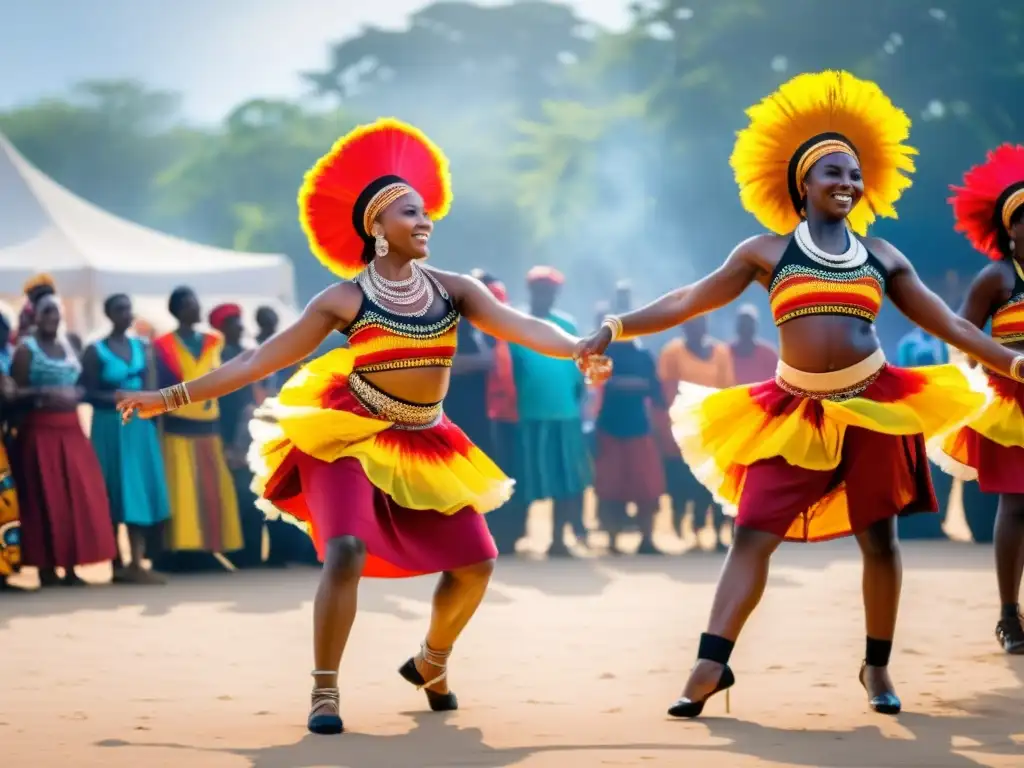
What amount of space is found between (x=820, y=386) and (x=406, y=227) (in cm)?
169

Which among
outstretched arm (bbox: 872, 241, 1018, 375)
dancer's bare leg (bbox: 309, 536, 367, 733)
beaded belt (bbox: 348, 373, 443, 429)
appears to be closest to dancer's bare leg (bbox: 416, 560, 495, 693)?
dancer's bare leg (bbox: 309, 536, 367, 733)

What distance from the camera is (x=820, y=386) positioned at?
7250 millimetres

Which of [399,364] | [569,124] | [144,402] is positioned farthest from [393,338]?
[569,124]

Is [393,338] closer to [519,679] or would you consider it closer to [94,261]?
[519,679]

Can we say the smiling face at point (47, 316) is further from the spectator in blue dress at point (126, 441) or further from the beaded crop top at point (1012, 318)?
the beaded crop top at point (1012, 318)

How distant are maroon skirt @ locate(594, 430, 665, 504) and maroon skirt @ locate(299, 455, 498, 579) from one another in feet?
25.5

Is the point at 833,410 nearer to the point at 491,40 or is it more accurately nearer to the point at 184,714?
the point at 184,714

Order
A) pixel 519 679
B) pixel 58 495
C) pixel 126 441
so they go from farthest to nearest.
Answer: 1. pixel 126 441
2. pixel 58 495
3. pixel 519 679

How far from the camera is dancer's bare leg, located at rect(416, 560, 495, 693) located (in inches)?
288

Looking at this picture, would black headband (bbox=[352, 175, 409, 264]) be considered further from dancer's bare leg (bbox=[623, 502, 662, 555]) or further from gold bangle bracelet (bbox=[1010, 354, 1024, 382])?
dancer's bare leg (bbox=[623, 502, 662, 555])

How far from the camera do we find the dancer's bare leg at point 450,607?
24.0ft

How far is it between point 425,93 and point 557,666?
72.1 m

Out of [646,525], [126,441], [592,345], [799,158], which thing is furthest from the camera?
[646,525]

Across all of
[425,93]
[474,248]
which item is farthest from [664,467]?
[425,93]
